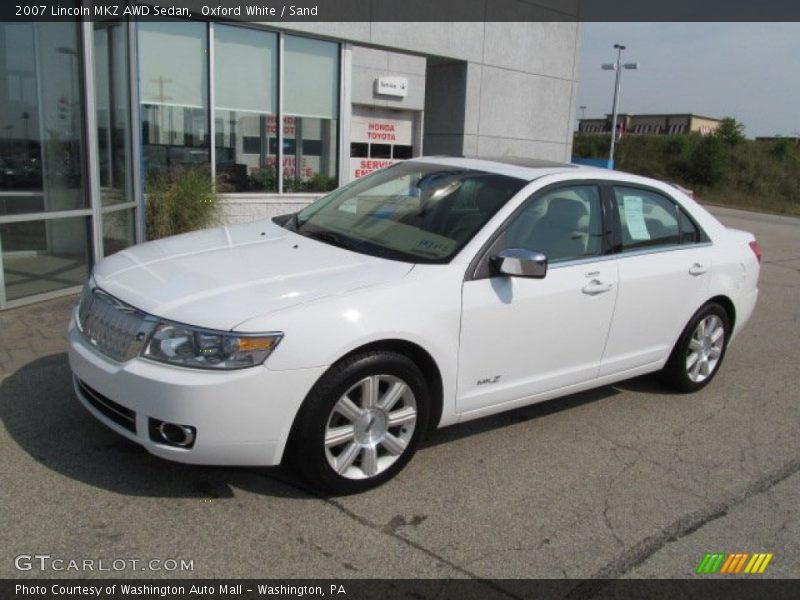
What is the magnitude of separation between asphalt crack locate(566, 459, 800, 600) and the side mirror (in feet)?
4.51

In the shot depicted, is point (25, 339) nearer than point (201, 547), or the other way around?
point (201, 547)

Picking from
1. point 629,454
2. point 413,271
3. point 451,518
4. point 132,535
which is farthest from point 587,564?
point 132,535

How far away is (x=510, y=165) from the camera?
15.1 ft

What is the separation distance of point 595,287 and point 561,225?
419 millimetres

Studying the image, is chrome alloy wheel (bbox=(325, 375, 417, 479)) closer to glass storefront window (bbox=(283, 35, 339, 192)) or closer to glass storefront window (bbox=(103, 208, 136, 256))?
glass storefront window (bbox=(103, 208, 136, 256))

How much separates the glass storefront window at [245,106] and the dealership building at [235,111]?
0.02 m

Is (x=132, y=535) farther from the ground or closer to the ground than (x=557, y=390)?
closer to the ground

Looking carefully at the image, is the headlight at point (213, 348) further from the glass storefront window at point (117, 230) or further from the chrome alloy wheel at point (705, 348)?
the glass storefront window at point (117, 230)

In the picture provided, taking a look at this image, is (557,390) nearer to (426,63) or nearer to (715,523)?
(715,523)

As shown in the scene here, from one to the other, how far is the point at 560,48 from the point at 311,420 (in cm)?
1389

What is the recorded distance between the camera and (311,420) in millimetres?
3252
